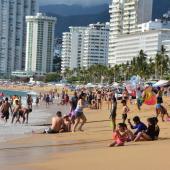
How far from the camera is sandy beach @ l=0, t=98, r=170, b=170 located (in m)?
10.2

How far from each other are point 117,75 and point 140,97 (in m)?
101

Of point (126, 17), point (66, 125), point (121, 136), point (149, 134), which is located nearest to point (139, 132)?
point (149, 134)

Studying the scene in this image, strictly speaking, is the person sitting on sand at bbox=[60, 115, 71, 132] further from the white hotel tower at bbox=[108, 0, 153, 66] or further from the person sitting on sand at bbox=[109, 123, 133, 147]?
the white hotel tower at bbox=[108, 0, 153, 66]

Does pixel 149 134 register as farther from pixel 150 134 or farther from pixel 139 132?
pixel 139 132

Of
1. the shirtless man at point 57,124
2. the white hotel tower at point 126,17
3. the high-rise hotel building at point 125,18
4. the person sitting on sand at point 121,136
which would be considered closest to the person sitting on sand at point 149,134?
the person sitting on sand at point 121,136

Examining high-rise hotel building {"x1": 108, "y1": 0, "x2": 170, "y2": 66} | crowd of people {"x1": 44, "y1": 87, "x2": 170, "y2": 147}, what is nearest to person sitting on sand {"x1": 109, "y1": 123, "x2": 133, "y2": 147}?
crowd of people {"x1": 44, "y1": 87, "x2": 170, "y2": 147}

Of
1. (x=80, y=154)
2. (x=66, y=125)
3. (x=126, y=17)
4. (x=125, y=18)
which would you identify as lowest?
(x=80, y=154)

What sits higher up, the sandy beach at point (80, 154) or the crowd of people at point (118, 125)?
the crowd of people at point (118, 125)

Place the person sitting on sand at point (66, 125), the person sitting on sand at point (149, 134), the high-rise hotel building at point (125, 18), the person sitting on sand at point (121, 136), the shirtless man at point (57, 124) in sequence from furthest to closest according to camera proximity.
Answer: the high-rise hotel building at point (125, 18), the person sitting on sand at point (66, 125), the shirtless man at point (57, 124), the person sitting on sand at point (149, 134), the person sitting on sand at point (121, 136)

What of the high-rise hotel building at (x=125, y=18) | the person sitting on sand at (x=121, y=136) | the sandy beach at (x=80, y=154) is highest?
the high-rise hotel building at (x=125, y=18)

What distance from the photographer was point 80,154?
12.2 m

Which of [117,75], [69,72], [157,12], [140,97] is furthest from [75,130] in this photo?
[157,12]

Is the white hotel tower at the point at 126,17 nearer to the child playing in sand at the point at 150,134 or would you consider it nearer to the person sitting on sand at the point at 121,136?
the child playing in sand at the point at 150,134

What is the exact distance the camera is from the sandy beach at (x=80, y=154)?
1023 centimetres
